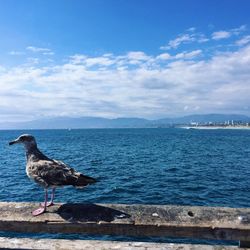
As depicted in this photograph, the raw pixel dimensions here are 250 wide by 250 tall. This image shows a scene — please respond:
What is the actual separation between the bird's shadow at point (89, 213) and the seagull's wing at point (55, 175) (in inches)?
28.8

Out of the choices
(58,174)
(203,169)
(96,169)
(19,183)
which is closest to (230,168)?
(203,169)

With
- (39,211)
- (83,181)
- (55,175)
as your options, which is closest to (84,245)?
(39,211)

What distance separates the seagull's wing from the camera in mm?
5590

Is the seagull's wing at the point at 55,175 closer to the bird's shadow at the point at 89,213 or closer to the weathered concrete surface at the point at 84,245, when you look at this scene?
the bird's shadow at the point at 89,213

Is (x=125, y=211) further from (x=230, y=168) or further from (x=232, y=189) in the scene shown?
(x=230, y=168)

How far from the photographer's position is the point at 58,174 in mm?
5797

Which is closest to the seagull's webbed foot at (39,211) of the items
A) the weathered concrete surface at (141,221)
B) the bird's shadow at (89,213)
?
the weathered concrete surface at (141,221)

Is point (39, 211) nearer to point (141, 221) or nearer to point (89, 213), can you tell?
point (89, 213)

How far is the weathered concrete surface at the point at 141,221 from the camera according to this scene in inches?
150

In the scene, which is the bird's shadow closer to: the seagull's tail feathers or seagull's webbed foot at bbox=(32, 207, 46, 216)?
seagull's webbed foot at bbox=(32, 207, 46, 216)

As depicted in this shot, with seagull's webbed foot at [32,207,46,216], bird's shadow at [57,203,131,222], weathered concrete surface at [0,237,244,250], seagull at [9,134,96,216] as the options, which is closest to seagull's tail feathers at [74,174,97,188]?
seagull at [9,134,96,216]

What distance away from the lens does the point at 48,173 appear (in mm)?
5785

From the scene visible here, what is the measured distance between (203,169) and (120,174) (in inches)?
414

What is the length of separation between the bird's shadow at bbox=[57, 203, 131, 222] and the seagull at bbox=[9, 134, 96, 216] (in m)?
0.75
